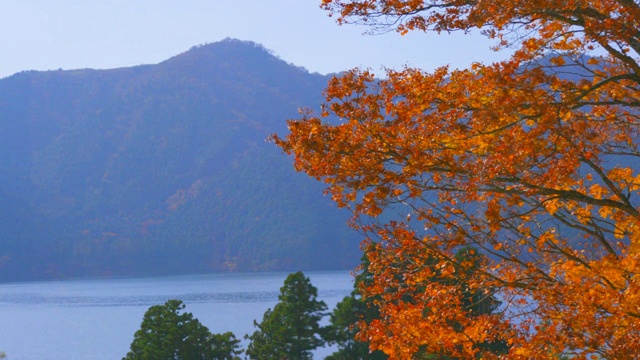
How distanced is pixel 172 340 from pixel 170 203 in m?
158

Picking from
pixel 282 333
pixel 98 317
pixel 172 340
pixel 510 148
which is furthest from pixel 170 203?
pixel 510 148

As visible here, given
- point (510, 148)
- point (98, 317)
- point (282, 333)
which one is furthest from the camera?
point (98, 317)

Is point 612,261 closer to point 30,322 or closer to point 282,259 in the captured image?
point 30,322

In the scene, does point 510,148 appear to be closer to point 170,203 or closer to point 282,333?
point 282,333

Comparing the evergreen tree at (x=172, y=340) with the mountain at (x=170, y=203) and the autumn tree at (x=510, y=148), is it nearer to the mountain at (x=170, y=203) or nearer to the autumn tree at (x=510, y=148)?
the autumn tree at (x=510, y=148)

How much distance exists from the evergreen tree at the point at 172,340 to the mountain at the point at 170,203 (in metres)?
127

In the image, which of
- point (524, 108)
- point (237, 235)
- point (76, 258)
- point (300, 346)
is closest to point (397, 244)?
point (524, 108)

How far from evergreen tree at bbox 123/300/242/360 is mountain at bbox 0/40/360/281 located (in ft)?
418

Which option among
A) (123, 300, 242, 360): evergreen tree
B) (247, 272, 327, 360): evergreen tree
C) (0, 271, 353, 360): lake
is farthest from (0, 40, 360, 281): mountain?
(247, 272, 327, 360): evergreen tree

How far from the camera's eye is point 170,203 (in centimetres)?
17788

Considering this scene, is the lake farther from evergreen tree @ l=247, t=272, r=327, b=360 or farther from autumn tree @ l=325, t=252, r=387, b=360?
evergreen tree @ l=247, t=272, r=327, b=360

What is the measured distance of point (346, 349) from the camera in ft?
74.1

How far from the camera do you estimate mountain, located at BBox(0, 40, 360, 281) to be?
511ft

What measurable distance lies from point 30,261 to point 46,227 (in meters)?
8.47
